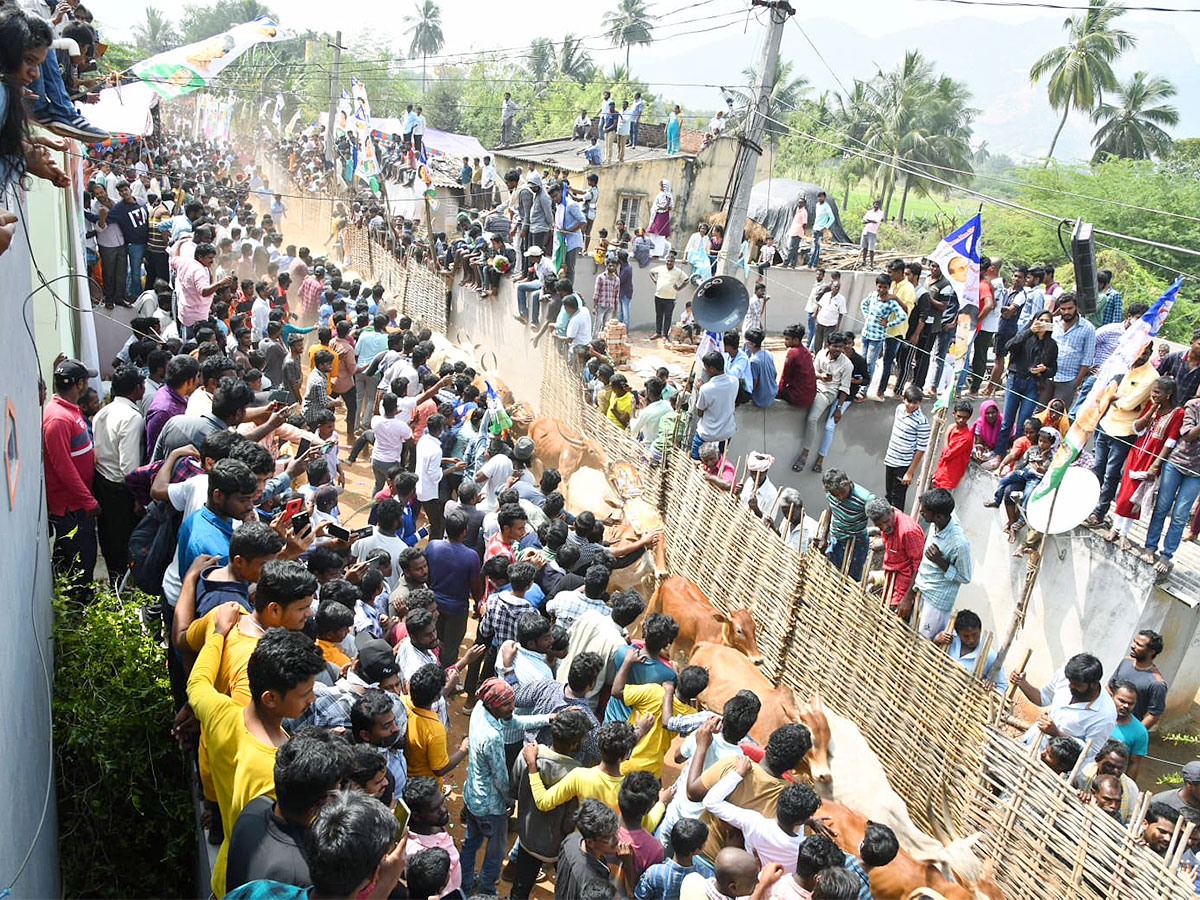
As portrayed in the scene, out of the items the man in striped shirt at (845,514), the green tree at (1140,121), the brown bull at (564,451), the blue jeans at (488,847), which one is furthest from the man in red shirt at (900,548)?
the green tree at (1140,121)

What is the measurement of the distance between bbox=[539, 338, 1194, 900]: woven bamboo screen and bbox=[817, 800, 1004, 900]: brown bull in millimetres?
407

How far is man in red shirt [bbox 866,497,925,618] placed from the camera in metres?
7.68

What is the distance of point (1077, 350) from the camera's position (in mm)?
11047

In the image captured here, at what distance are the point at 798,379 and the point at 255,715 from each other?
28.1 feet

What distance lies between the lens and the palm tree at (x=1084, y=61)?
155 ft

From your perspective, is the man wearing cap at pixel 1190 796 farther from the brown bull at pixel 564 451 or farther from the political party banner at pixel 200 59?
the political party banner at pixel 200 59

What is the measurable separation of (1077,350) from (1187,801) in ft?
22.7

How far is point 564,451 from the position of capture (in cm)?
1145

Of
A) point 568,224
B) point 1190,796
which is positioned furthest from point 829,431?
point 568,224

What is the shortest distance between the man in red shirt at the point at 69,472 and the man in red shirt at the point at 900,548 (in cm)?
577

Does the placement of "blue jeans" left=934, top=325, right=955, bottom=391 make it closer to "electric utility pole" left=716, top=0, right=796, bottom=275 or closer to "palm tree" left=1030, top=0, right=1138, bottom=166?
"electric utility pole" left=716, top=0, right=796, bottom=275

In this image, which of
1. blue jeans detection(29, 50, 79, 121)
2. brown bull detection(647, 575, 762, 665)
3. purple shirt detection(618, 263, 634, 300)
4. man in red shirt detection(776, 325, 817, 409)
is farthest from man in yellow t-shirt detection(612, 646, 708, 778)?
purple shirt detection(618, 263, 634, 300)

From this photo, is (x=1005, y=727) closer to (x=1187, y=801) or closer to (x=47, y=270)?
(x=1187, y=801)

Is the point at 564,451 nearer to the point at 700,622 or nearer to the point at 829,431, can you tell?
the point at 829,431
